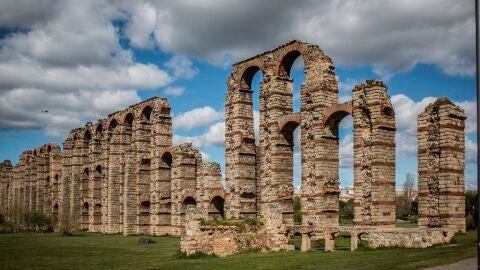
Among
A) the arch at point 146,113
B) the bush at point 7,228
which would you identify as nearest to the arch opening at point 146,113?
the arch at point 146,113

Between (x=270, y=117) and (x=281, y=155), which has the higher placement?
(x=270, y=117)

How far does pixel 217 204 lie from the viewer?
35969 mm

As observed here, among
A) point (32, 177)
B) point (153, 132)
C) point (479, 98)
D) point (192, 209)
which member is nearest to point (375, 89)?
point (192, 209)

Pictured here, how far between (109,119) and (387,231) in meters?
35.8

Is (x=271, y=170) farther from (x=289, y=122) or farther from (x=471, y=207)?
(x=471, y=207)

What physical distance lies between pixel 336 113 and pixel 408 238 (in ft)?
32.9

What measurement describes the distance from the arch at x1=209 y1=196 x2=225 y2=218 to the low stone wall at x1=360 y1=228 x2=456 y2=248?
17065 mm

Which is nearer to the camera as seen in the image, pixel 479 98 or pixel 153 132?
pixel 479 98

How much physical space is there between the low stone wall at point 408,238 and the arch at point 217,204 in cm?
1707

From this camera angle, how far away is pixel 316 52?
2859cm

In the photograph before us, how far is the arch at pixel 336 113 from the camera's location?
26.5 metres

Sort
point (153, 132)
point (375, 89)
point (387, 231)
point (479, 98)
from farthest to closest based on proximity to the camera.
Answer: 1. point (153, 132)
2. point (375, 89)
3. point (387, 231)
4. point (479, 98)

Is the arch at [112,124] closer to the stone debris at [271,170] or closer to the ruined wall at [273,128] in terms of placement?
the stone debris at [271,170]

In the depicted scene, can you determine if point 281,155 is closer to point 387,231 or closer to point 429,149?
point 429,149
